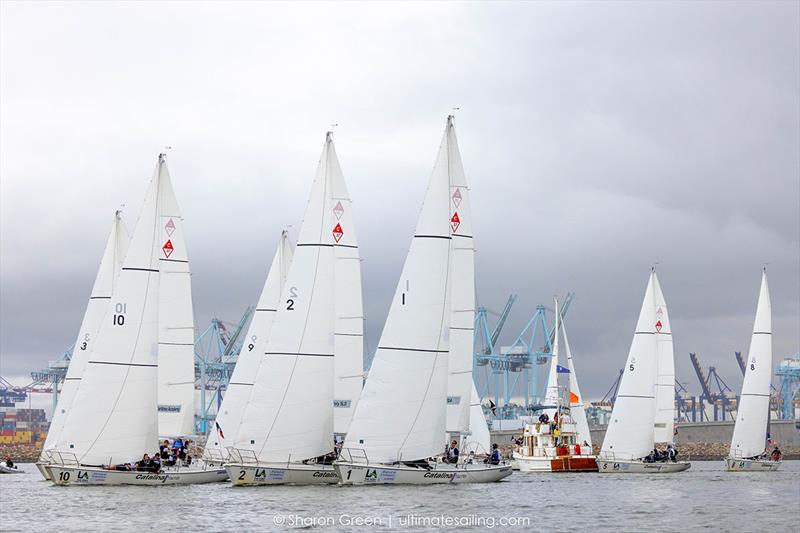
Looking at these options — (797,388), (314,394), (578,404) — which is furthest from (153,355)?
(797,388)

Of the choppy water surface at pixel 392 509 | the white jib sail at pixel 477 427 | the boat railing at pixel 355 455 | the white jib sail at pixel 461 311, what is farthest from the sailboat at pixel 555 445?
the boat railing at pixel 355 455

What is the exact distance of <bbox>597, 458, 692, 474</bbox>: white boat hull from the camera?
57875 mm

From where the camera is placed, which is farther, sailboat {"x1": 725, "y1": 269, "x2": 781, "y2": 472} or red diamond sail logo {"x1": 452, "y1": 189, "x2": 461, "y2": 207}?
sailboat {"x1": 725, "y1": 269, "x2": 781, "y2": 472}

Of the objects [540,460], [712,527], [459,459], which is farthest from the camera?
→ [540,460]

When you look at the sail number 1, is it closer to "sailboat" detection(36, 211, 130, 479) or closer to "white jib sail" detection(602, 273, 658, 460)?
"sailboat" detection(36, 211, 130, 479)

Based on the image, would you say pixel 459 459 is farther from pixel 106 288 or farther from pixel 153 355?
pixel 106 288

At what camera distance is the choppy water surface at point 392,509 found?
2888 centimetres

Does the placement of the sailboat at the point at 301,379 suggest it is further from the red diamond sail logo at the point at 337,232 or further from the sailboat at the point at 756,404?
the sailboat at the point at 756,404

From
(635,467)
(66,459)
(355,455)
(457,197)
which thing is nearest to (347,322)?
(457,197)

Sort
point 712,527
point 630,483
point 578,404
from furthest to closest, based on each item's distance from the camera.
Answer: point 578,404
point 630,483
point 712,527

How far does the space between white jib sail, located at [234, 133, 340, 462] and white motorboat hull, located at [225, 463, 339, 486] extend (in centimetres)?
32

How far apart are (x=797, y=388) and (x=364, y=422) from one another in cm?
14286

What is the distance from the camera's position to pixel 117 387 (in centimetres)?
3822

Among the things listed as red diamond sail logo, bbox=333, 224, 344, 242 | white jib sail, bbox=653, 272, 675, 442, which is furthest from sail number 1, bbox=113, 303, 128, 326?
white jib sail, bbox=653, 272, 675, 442
